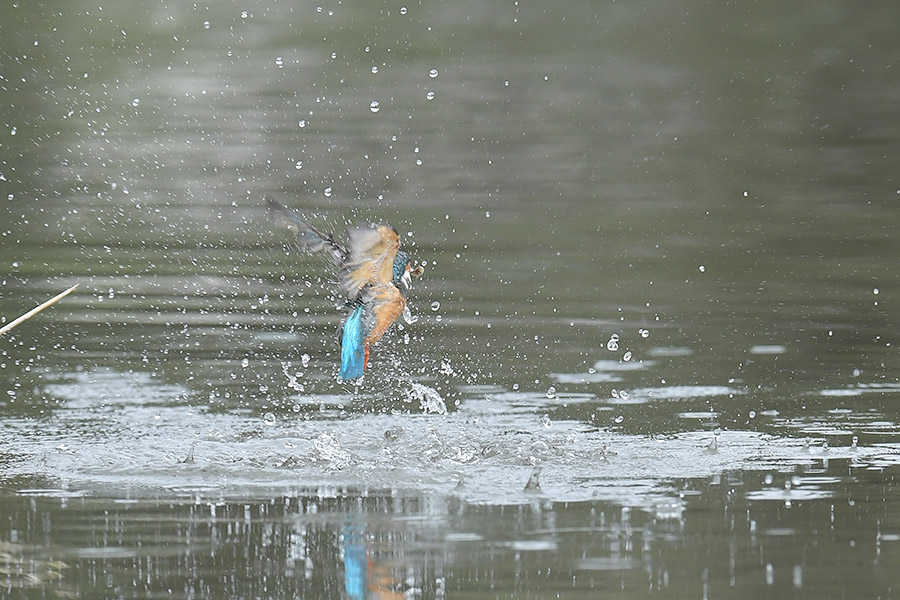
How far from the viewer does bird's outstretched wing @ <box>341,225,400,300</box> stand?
5.24 meters

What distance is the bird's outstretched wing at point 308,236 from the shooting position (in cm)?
543

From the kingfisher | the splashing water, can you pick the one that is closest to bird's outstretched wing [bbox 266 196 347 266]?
the kingfisher

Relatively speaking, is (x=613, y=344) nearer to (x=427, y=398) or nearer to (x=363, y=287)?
(x=427, y=398)

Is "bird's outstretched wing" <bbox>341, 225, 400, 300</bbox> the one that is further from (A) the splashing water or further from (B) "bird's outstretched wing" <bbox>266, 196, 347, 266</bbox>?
(A) the splashing water

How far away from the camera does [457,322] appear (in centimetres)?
755

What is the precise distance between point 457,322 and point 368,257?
2.22 meters

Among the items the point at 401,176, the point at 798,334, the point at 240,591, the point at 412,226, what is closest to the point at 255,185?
the point at 401,176

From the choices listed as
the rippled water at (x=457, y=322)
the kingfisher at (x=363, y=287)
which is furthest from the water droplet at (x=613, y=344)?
the kingfisher at (x=363, y=287)

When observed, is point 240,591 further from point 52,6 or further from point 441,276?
point 52,6

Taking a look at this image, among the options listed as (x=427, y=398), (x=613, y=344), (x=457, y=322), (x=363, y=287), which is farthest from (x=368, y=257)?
(x=457, y=322)

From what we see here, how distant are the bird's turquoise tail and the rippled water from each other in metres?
0.34

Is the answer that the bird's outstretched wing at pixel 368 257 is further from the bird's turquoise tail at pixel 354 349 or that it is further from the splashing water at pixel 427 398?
the splashing water at pixel 427 398

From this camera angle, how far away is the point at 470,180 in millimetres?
11609

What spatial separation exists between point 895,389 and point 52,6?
38.4 feet
